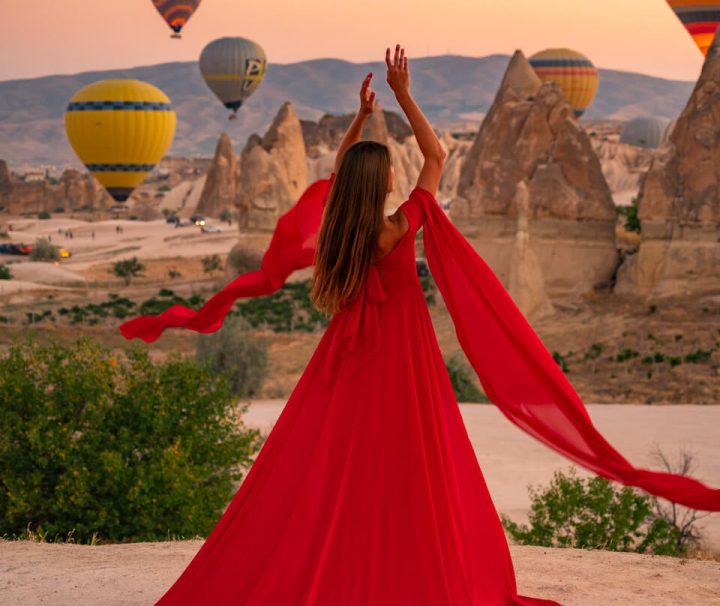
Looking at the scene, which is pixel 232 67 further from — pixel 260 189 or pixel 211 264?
pixel 260 189

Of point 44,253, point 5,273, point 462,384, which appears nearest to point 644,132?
point 44,253

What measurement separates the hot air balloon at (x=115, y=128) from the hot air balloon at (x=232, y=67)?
17.0 meters

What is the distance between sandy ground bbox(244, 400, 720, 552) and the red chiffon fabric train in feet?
25.8

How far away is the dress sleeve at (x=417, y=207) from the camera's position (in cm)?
446

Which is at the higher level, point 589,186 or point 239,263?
point 589,186

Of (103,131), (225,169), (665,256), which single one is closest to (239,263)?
(103,131)

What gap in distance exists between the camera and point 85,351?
1141 cm

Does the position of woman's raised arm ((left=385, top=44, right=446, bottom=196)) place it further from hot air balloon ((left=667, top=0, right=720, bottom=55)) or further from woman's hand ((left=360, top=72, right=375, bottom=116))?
hot air balloon ((left=667, top=0, right=720, bottom=55))

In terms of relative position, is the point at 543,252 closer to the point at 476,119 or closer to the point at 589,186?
the point at 589,186

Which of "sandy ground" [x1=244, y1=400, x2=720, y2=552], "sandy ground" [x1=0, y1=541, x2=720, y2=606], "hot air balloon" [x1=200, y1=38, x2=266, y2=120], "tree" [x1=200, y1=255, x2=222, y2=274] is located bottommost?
"tree" [x1=200, y1=255, x2=222, y2=274]

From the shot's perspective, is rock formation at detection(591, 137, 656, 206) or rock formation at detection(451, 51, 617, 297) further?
rock formation at detection(591, 137, 656, 206)

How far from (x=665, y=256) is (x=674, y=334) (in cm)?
286

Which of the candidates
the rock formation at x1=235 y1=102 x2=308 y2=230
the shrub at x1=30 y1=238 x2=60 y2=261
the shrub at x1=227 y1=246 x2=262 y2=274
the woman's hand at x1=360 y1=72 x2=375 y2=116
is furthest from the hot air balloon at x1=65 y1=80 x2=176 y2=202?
the woman's hand at x1=360 y1=72 x2=375 y2=116

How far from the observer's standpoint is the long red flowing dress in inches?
173
